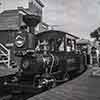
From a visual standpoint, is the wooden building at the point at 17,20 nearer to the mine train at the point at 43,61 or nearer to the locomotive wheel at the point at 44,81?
the mine train at the point at 43,61

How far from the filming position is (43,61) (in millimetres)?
7270

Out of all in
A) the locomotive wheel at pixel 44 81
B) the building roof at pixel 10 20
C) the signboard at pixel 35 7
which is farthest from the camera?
the signboard at pixel 35 7

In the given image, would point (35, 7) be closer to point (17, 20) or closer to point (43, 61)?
point (17, 20)

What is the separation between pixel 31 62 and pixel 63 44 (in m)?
1.86

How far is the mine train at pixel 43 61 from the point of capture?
6.99 metres

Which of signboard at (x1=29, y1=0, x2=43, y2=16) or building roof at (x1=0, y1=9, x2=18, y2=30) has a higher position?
signboard at (x1=29, y1=0, x2=43, y2=16)

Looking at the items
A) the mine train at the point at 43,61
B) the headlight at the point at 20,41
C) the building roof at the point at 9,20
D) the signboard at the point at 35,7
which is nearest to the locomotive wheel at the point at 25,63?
the mine train at the point at 43,61

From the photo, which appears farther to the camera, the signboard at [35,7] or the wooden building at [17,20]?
the signboard at [35,7]

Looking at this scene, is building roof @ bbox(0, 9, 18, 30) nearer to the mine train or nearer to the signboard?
the signboard

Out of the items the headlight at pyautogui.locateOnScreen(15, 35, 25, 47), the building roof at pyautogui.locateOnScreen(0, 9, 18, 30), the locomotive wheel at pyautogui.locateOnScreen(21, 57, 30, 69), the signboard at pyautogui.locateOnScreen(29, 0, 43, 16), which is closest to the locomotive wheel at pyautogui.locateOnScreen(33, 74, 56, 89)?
the locomotive wheel at pyautogui.locateOnScreen(21, 57, 30, 69)

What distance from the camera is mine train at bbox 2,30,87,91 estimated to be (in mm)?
6988

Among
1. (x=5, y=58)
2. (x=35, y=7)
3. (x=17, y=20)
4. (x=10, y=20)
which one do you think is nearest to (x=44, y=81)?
(x=5, y=58)

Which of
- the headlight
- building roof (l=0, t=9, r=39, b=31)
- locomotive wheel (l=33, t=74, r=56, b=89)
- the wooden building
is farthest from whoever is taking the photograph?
building roof (l=0, t=9, r=39, b=31)

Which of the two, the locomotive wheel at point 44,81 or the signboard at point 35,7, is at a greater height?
the signboard at point 35,7
